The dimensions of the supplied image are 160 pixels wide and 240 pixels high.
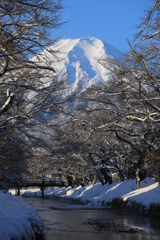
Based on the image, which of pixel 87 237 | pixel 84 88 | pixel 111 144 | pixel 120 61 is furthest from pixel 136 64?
pixel 111 144

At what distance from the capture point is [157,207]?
20.1 meters

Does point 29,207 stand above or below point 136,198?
below

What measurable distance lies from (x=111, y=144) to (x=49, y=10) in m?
28.2

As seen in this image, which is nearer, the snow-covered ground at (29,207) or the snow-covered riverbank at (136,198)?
the snow-covered ground at (29,207)

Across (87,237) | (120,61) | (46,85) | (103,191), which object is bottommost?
(87,237)

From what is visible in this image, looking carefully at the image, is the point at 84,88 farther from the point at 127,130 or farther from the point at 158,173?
the point at 158,173

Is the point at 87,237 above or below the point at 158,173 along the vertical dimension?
below

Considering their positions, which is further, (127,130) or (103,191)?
(103,191)

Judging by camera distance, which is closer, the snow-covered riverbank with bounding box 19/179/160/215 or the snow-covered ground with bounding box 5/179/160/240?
the snow-covered ground with bounding box 5/179/160/240

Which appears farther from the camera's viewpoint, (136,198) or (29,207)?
(136,198)

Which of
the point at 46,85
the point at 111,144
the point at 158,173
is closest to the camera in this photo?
the point at 46,85

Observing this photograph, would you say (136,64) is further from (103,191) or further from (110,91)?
(103,191)

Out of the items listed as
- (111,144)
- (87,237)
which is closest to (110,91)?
(87,237)

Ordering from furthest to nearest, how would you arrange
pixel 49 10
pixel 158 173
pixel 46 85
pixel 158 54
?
pixel 158 173 < pixel 158 54 < pixel 46 85 < pixel 49 10
